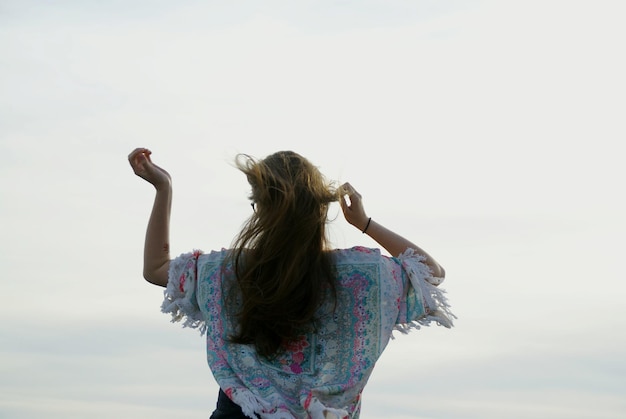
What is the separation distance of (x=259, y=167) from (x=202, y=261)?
444mm

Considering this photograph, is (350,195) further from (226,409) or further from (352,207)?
(226,409)

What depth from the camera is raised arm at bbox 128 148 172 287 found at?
4957 mm

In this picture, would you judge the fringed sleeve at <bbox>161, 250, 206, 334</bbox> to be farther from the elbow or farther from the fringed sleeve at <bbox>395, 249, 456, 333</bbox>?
the fringed sleeve at <bbox>395, 249, 456, 333</bbox>

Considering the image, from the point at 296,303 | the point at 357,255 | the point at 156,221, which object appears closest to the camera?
the point at 296,303

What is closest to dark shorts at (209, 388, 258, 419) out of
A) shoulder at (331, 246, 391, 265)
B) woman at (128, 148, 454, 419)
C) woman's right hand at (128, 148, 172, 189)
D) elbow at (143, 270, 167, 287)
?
woman at (128, 148, 454, 419)

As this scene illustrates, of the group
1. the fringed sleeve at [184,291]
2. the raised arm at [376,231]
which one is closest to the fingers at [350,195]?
the raised arm at [376,231]

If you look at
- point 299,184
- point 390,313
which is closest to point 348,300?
point 390,313

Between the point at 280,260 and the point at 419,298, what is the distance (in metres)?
0.57

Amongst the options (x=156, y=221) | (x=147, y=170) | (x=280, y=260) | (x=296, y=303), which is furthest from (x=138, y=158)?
(x=296, y=303)

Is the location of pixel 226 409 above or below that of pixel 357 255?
below

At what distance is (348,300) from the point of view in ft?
15.7

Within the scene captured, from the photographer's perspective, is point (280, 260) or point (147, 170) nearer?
point (280, 260)

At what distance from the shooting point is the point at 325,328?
477 centimetres

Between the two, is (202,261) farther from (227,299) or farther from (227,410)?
(227,410)
